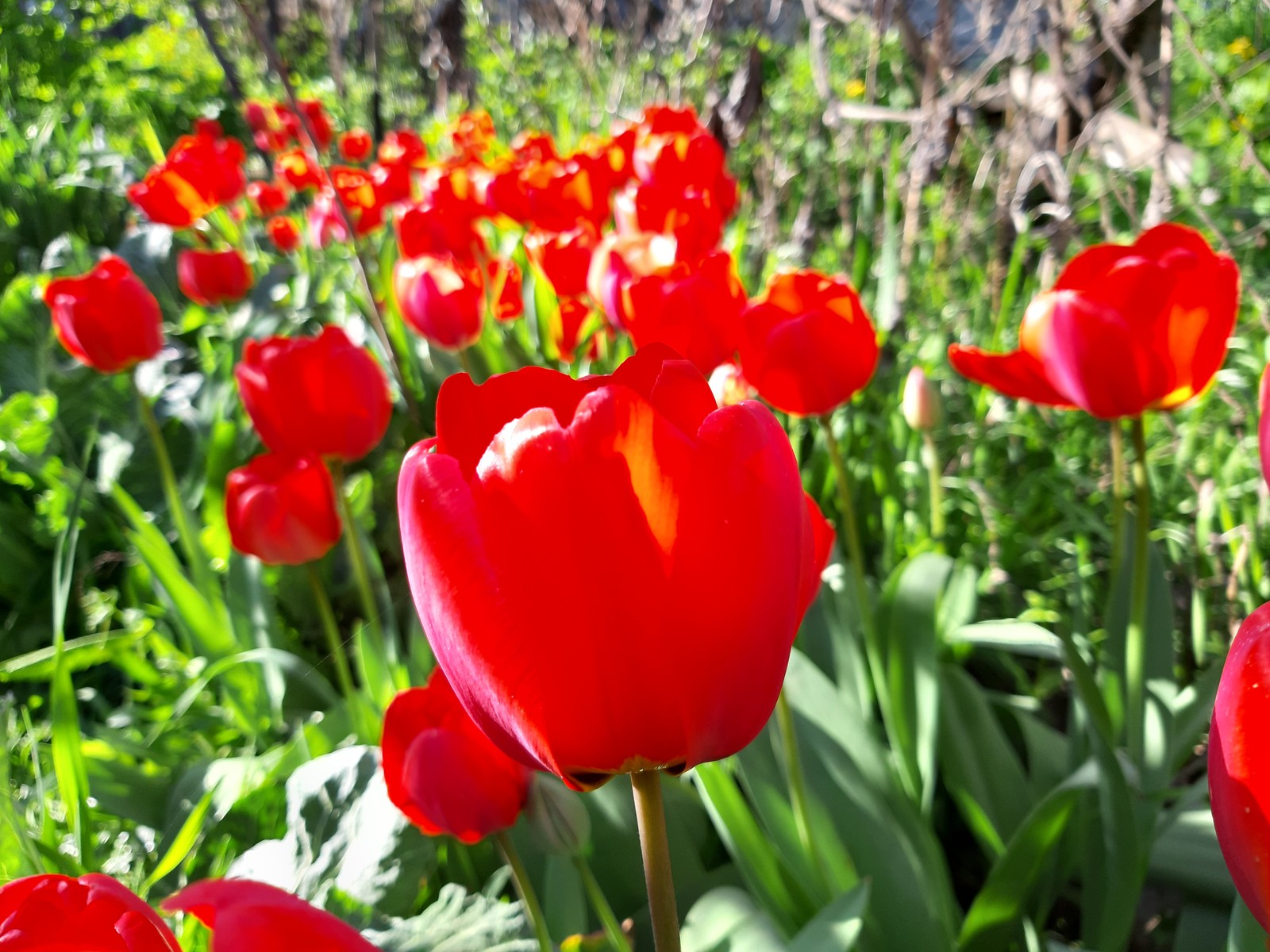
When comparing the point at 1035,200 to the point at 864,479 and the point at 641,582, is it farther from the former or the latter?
the point at 641,582

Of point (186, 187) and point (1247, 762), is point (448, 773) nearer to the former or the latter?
point (1247, 762)

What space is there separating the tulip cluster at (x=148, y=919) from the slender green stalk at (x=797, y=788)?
1.38 feet

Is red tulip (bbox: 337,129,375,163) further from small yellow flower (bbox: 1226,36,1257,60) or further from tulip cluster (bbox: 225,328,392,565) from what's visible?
small yellow flower (bbox: 1226,36,1257,60)

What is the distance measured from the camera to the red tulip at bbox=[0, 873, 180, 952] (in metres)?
0.28

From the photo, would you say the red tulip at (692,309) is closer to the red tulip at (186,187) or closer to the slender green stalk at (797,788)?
the slender green stalk at (797,788)

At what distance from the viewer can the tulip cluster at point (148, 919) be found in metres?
0.28

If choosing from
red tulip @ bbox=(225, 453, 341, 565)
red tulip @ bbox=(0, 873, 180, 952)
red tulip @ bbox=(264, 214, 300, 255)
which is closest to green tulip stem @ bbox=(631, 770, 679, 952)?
red tulip @ bbox=(0, 873, 180, 952)

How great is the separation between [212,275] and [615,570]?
5.67 ft

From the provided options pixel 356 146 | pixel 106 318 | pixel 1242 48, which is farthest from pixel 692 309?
pixel 1242 48

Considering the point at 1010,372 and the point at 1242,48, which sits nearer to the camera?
the point at 1010,372

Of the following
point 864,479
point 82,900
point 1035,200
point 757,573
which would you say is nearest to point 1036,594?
point 864,479

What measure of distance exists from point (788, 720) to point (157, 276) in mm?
2445

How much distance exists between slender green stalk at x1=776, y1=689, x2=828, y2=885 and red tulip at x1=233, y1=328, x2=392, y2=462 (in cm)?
52

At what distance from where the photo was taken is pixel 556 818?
1.90 ft
